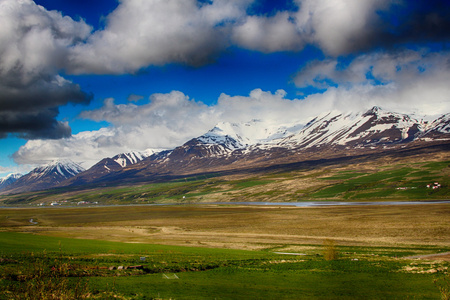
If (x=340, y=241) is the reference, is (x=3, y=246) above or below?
above

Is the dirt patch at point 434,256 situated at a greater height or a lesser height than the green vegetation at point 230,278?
lesser

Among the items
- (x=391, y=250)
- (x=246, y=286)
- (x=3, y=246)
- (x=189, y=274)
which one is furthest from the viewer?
(x=391, y=250)

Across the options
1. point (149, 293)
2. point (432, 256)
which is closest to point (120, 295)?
point (149, 293)

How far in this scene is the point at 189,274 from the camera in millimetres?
31109

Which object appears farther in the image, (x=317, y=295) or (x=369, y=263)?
(x=369, y=263)

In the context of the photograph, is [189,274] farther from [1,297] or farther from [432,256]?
[432,256]

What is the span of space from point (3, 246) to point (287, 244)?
43.5 meters

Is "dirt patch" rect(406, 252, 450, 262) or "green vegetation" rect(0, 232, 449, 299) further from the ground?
"green vegetation" rect(0, 232, 449, 299)

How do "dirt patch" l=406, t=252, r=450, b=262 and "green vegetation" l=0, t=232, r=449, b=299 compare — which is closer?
"green vegetation" l=0, t=232, r=449, b=299

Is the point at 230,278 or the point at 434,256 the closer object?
the point at 230,278

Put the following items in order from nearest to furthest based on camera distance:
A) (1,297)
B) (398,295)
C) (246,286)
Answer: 1. (1,297)
2. (398,295)
3. (246,286)

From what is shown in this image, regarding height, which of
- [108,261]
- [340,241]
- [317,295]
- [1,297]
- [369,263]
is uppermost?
[1,297]

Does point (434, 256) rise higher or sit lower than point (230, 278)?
lower

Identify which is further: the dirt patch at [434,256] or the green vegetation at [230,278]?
the dirt patch at [434,256]
